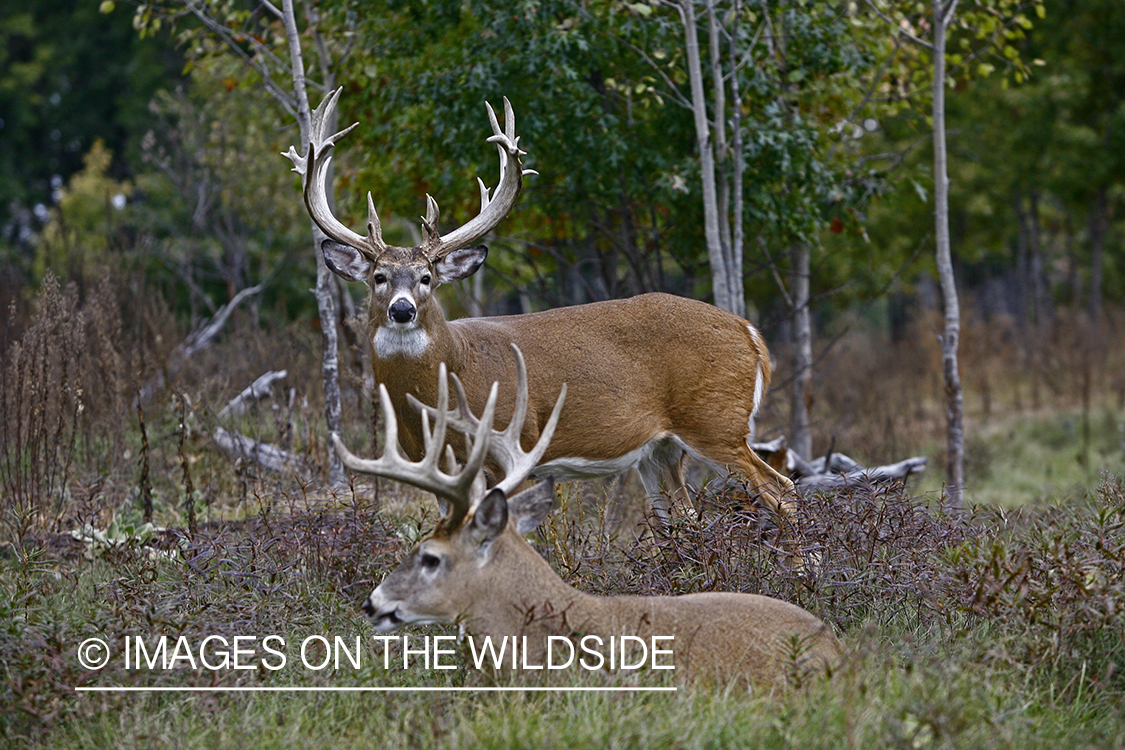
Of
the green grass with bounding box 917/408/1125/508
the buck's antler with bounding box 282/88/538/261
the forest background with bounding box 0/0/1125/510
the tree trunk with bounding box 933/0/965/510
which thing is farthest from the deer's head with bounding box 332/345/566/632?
the green grass with bounding box 917/408/1125/508

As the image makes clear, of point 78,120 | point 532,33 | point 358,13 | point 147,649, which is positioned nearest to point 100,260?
point 358,13

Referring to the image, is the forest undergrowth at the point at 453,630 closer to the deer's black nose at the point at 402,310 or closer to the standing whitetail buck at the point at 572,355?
the standing whitetail buck at the point at 572,355

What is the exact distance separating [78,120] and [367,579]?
2754 cm

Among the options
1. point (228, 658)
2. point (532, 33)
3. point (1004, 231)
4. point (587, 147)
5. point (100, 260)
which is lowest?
point (1004, 231)

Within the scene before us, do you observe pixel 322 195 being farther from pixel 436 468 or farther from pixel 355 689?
pixel 355 689

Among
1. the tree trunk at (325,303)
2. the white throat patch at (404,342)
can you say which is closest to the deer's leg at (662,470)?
the white throat patch at (404,342)

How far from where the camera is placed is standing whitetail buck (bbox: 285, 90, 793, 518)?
205 inches

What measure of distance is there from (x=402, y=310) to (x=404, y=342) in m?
0.26

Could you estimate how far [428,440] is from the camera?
3779mm

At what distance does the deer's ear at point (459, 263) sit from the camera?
17.8ft

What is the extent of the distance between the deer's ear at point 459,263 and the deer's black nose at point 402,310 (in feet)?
1.66

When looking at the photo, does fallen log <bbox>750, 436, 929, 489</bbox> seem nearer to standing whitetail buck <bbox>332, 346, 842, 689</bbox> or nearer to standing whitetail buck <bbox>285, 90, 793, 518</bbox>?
standing whitetail buck <bbox>285, 90, 793, 518</bbox>

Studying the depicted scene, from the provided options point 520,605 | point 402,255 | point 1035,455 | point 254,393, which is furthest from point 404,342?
point 1035,455

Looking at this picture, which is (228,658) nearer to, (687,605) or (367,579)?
(367,579)
